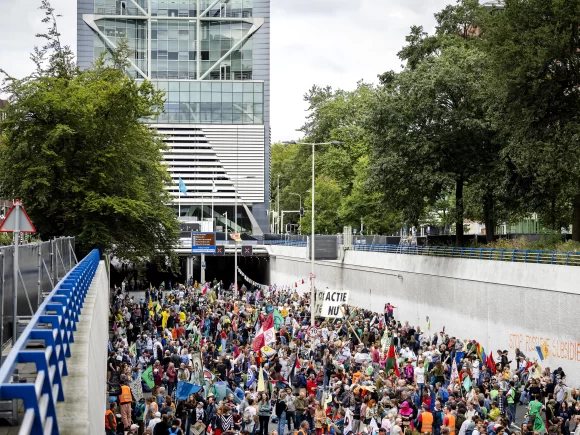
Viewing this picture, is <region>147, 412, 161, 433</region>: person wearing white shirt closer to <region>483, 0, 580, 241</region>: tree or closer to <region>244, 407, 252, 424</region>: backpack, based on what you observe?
<region>244, 407, 252, 424</region>: backpack

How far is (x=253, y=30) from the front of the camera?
118375mm

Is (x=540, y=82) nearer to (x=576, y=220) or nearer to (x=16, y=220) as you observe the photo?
(x=576, y=220)

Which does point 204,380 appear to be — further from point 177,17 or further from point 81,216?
point 177,17

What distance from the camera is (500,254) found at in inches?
1323

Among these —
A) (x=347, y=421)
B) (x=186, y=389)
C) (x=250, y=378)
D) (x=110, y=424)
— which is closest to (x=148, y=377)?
(x=250, y=378)

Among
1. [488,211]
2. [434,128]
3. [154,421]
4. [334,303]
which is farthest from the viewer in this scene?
[488,211]

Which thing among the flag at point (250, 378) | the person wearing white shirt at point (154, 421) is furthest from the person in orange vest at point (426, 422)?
the flag at point (250, 378)

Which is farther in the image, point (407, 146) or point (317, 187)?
point (317, 187)

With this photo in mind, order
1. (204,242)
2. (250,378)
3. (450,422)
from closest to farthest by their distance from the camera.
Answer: (450,422), (250,378), (204,242)

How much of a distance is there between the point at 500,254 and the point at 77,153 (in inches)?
626

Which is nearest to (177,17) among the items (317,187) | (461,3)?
(317,187)

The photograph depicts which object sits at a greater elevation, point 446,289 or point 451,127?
point 451,127

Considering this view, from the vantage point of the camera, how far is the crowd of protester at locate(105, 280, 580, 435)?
1764cm

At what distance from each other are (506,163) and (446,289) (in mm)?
6168
